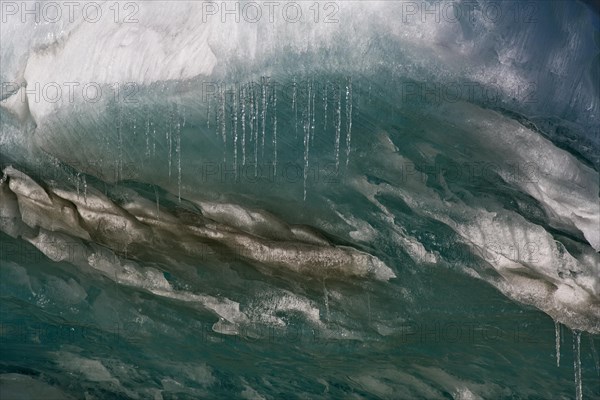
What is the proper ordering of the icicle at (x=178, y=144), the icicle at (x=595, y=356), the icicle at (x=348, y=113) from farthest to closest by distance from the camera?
the icicle at (x=595, y=356) < the icicle at (x=178, y=144) < the icicle at (x=348, y=113)

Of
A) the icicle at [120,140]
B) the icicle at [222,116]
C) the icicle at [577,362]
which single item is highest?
the icicle at [222,116]

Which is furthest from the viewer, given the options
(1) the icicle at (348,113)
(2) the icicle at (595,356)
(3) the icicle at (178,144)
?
(2) the icicle at (595,356)

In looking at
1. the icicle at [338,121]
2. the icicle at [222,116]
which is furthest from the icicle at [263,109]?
the icicle at [338,121]

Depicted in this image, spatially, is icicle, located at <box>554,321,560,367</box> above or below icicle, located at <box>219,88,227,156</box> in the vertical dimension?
below

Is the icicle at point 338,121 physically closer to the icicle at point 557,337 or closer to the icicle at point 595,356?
the icicle at point 557,337

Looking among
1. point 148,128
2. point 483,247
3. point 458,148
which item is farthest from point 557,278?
point 148,128

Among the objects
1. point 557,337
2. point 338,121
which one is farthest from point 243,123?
point 557,337

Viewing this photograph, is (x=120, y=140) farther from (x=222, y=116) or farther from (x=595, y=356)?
(x=595, y=356)

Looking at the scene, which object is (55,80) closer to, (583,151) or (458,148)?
(458,148)

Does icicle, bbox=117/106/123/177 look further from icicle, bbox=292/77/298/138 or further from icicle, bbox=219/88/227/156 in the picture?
icicle, bbox=292/77/298/138

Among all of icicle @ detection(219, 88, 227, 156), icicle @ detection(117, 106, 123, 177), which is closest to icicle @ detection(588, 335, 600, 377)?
icicle @ detection(219, 88, 227, 156)

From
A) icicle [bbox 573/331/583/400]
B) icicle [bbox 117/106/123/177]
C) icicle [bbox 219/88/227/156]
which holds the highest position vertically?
icicle [bbox 219/88/227/156]
